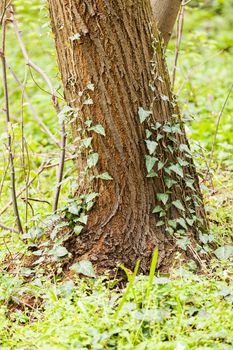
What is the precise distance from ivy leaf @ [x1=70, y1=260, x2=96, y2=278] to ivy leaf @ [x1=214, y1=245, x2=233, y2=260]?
0.72 meters

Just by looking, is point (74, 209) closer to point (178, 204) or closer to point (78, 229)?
point (78, 229)

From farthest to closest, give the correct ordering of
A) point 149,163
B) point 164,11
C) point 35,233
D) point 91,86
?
point 164,11
point 35,233
point 149,163
point 91,86

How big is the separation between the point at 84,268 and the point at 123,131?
2.38ft

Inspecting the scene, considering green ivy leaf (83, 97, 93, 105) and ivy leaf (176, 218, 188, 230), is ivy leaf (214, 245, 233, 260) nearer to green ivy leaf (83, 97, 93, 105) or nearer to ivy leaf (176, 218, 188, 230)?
ivy leaf (176, 218, 188, 230)

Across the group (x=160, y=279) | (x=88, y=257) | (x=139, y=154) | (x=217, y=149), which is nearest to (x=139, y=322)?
(x=160, y=279)

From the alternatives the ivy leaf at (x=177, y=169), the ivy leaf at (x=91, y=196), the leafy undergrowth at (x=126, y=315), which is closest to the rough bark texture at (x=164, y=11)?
the ivy leaf at (x=177, y=169)

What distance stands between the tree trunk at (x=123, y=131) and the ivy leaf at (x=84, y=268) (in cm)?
7

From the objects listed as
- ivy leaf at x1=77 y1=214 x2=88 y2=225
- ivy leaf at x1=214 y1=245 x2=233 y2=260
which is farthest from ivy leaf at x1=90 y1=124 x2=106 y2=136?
ivy leaf at x1=214 y1=245 x2=233 y2=260

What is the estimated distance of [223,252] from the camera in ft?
11.0

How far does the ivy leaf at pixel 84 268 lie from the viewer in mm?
3086

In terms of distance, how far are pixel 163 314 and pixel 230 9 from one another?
7.71 metres

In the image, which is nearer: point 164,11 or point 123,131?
point 123,131

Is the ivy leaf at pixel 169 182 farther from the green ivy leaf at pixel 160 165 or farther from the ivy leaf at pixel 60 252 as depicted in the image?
the ivy leaf at pixel 60 252

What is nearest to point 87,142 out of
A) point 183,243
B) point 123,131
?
point 123,131
